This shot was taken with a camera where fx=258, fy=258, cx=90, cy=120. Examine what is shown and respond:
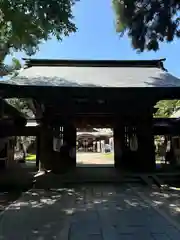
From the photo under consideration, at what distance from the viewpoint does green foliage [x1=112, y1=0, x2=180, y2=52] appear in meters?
5.25

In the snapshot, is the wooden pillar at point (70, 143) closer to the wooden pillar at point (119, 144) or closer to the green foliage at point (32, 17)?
the wooden pillar at point (119, 144)

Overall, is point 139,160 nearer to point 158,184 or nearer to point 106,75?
point 158,184

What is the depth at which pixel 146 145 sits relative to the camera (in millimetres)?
9992

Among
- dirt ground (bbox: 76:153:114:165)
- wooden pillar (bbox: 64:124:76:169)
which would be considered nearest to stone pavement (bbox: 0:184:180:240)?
wooden pillar (bbox: 64:124:76:169)

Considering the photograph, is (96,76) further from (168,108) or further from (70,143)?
(168,108)

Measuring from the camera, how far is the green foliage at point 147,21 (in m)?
5.25

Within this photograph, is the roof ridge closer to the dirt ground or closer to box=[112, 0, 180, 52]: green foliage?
the dirt ground

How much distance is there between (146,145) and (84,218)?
227 inches

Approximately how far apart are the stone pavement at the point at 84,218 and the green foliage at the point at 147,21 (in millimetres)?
3632

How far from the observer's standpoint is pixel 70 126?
419 inches

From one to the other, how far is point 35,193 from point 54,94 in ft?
9.85

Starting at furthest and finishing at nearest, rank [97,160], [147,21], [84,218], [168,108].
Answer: [168,108] → [97,160] → [147,21] → [84,218]

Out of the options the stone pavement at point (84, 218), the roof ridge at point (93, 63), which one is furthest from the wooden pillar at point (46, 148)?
the roof ridge at point (93, 63)

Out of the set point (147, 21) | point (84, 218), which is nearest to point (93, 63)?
point (147, 21)
